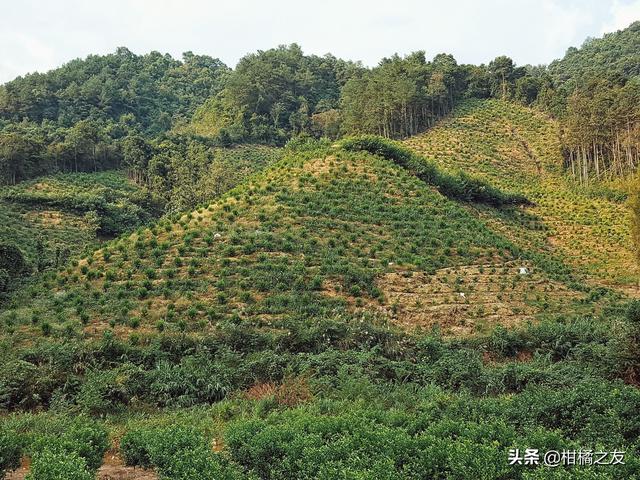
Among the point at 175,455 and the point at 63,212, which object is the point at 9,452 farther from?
the point at 63,212

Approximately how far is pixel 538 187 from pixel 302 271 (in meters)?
33.1

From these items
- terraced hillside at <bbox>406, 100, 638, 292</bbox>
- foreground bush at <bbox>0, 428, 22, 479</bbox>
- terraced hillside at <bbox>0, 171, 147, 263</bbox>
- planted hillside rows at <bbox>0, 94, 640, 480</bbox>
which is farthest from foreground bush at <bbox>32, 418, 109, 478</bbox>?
terraced hillside at <bbox>0, 171, 147, 263</bbox>

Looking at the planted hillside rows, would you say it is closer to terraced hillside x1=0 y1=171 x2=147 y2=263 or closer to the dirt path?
the dirt path

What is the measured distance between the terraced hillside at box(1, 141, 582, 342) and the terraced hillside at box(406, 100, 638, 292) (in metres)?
3.88

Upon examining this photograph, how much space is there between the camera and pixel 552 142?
53.7 m

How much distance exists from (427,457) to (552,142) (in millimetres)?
54993

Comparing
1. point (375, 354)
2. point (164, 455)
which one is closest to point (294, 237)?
point (375, 354)

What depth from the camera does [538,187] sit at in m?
43.8

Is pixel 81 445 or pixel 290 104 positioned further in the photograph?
pixel 290 104

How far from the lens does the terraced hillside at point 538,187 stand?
29422 mm

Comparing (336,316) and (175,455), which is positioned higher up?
(175,455)

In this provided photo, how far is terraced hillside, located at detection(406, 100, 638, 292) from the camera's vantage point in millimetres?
29422

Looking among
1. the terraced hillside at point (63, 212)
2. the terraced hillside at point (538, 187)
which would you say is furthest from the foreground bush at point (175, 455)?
the terraced hillside at point (63, 212)

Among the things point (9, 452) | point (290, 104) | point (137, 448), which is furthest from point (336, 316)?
point (290, 104)
